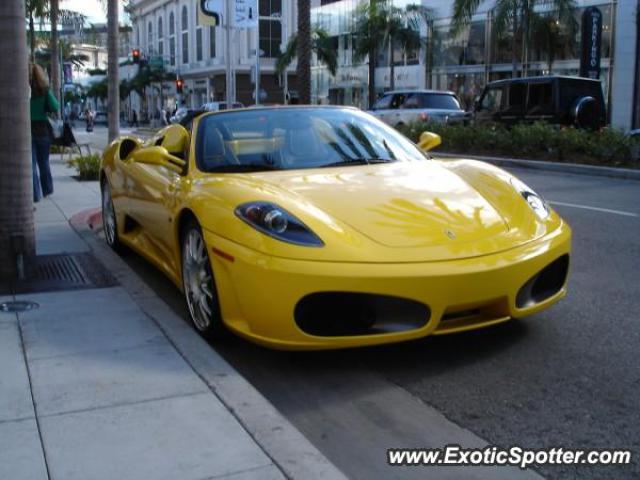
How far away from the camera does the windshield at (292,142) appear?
4.95m

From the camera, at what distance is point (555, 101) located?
18.1m

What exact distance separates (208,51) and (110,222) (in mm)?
66653

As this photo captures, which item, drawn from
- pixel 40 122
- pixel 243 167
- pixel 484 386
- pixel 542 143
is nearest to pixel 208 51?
pixel 542 143

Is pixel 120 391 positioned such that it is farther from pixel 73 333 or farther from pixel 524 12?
pixel 524 12

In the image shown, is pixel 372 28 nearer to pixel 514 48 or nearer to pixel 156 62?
pixel 514 48

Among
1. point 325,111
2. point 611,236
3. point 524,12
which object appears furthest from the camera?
point 524,12

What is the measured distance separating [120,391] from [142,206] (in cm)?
240

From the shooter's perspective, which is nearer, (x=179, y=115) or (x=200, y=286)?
(x=200, y=286)

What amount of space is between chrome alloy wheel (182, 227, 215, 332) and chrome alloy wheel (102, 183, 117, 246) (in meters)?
2.38

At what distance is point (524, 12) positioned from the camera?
29.0 meters

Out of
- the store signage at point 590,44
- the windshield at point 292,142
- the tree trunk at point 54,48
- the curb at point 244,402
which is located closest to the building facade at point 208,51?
the tree trunk at point 54,48

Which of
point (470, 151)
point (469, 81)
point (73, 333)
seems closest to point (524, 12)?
point (469, 81)

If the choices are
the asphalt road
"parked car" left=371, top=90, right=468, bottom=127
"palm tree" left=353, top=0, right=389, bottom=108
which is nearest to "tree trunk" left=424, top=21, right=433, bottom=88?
"palm tree" left=353, top=0, right=389, bottom=108

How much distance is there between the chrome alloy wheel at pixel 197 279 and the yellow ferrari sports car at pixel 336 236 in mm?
12
